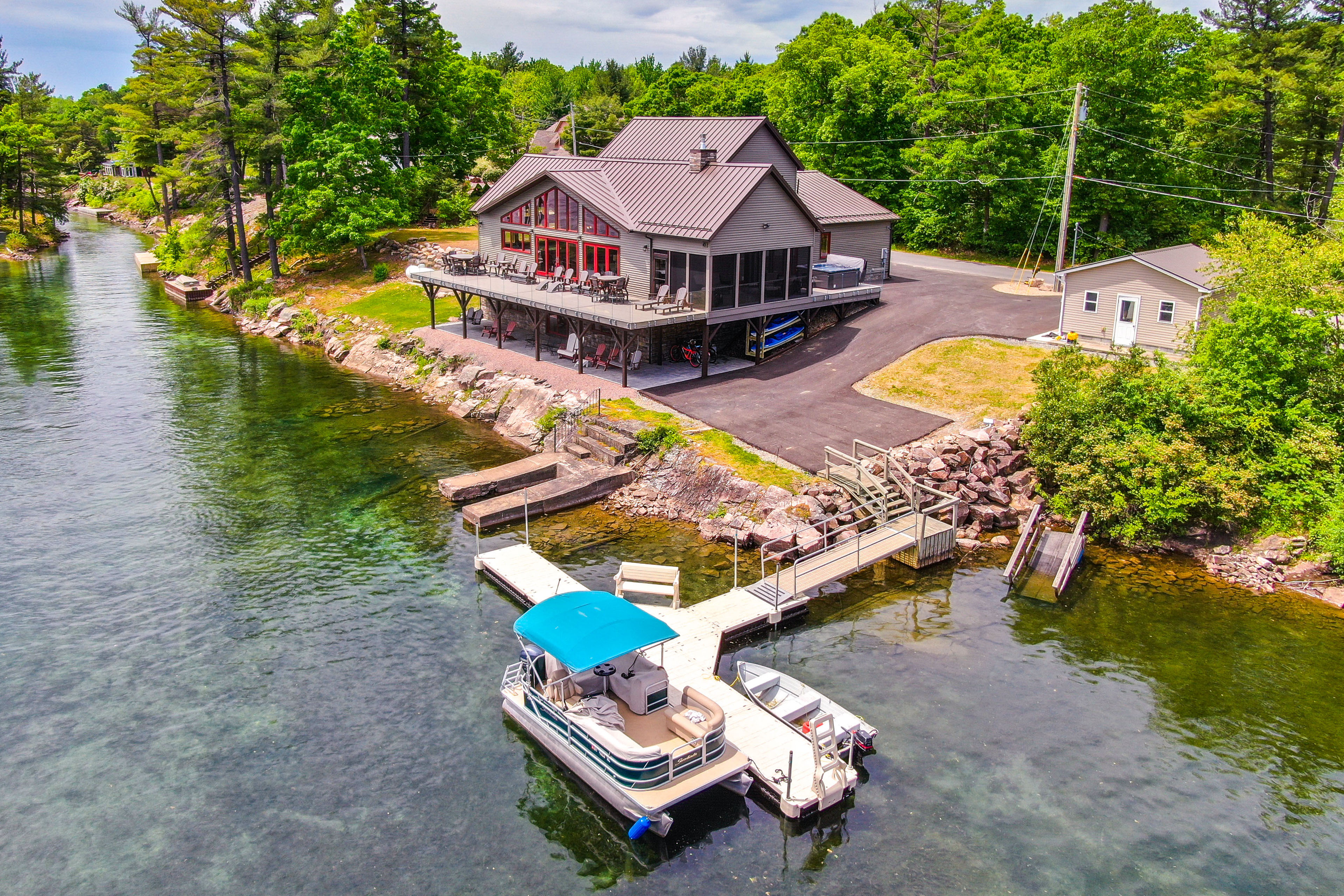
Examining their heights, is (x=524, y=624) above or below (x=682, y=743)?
above

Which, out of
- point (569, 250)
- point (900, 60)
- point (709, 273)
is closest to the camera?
point (709, 273)

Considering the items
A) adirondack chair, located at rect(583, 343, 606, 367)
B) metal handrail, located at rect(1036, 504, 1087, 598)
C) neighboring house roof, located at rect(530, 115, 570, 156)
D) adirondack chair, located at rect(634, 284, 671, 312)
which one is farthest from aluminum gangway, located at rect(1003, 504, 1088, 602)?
neighboring house roof, located at rect(530, 115, 570, 156)

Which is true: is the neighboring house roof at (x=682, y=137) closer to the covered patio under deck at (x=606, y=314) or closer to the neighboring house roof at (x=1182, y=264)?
the covered patio under deck at (x=606, y=314)

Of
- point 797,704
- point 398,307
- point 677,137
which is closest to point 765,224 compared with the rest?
point 677,137

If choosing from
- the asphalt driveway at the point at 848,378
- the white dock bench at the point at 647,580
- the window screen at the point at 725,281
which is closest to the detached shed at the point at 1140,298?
the asphalt driveway at the point at 848,378

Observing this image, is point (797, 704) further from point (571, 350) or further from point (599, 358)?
point (571, 350)

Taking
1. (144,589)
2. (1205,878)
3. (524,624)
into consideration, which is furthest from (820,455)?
(144,589)

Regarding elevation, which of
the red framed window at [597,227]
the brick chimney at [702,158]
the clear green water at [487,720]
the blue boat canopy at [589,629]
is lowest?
the clear green water at [487,720]

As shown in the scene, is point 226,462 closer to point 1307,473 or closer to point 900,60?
point 1307,473
